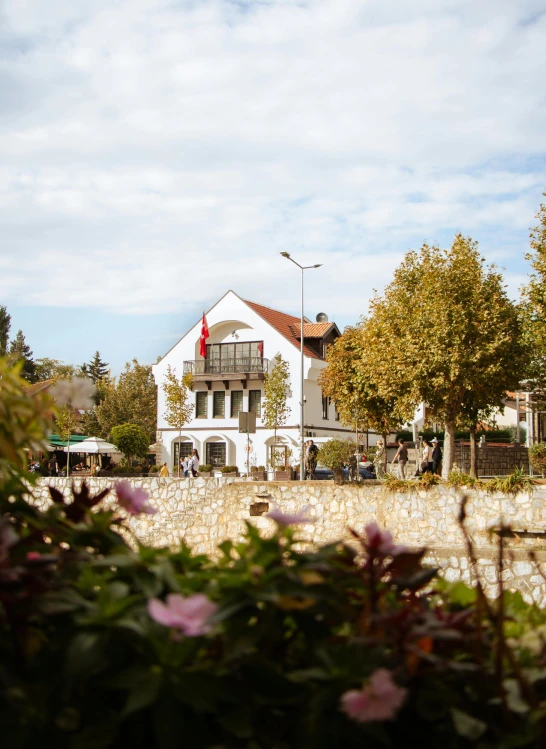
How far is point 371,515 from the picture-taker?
1730 centimetres

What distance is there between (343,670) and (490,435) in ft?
192

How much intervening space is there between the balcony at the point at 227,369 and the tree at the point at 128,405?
18962 millimetres

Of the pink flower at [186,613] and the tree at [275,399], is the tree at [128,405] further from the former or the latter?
the pink flower at [186,613]

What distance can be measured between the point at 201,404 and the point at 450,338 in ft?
102

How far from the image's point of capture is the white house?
50469mm

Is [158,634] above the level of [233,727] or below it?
above

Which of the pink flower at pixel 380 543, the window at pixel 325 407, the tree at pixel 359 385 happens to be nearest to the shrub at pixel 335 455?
the tree at pixel 359 385

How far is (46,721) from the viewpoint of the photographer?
1.46m

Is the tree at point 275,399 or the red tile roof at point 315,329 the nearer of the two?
the tree at point 275,399


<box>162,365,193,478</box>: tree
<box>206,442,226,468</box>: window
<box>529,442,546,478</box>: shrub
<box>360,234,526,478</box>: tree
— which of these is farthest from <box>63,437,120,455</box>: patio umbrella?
<box>529,442,546,478</box>: shrub

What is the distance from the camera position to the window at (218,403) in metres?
53.3

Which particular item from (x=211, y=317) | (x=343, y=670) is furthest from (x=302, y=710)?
(x=211, y=317)

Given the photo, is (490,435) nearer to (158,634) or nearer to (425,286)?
(425,286)

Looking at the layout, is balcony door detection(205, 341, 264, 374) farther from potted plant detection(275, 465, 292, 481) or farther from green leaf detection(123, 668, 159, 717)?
green leaf detection(123, 668, 159, 717)
